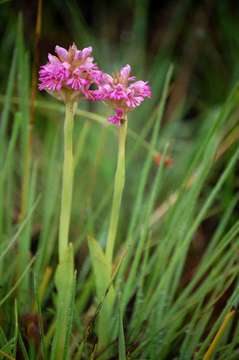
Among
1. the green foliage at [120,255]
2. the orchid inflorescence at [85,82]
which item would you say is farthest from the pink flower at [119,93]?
the green foliage at [120,255]

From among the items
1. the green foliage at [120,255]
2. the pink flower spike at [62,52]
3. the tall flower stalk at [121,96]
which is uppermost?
the pink flower spike at [62,52]

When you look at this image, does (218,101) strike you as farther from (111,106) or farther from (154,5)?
(111,106)

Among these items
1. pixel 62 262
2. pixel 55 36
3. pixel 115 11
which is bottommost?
pixel 62 262

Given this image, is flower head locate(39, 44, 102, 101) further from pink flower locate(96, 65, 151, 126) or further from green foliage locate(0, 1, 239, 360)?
green foliage locate(0, 1, 239, 360)

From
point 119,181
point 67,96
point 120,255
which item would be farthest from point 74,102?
point 120,255

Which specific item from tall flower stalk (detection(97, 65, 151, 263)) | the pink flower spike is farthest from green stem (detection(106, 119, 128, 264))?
the pink flower spike

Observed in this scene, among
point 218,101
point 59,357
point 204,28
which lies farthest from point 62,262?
point 204,28

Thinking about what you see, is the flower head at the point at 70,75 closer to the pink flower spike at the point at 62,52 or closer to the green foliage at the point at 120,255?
the pink flower spike at the point at 62,52

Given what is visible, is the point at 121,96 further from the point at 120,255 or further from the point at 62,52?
the point at 120,255
